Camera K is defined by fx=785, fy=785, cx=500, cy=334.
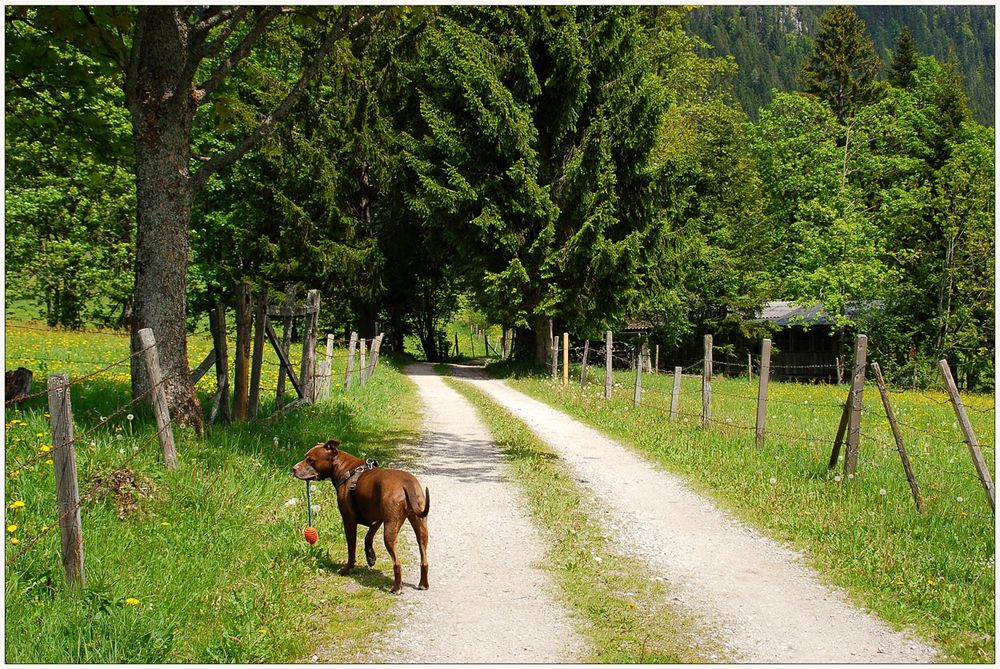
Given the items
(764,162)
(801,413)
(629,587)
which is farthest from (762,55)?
(629,587)

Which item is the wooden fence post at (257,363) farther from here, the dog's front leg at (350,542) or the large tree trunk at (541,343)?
the large tree trunk at (541,343)

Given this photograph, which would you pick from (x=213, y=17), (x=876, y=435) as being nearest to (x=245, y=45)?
(x=213, y=17)

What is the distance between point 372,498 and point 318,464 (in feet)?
2.15

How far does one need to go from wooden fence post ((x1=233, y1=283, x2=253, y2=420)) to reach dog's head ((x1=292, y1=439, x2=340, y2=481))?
15.8ft

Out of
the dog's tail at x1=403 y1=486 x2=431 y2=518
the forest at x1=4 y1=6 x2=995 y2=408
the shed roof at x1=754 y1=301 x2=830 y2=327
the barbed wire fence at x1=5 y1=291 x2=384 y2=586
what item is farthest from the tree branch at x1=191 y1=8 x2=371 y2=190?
the shed roof at x1=754 y1=301 x2=830 y2=327

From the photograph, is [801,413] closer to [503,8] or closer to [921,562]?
[921,562]

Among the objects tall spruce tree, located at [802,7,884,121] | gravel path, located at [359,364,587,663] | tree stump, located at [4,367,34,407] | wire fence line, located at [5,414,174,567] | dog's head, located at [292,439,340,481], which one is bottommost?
gravel path, located at [359,364,587,663]

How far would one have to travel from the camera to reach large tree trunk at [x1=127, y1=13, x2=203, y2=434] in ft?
30.7

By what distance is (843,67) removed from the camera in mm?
49844

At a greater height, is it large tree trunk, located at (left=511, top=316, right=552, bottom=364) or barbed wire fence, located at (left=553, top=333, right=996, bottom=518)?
large tree trunk, located at (left=511, top=316, right=552, bottom=364)

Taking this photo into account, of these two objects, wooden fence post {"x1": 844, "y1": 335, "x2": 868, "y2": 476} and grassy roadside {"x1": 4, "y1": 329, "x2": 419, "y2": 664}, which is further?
wooden fence post {"x1": 844, "y1": 335, "x2": 868, "y2": 476}

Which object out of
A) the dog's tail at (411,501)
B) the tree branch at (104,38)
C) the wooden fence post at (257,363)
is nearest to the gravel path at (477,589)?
the dog's tail at (411,501)

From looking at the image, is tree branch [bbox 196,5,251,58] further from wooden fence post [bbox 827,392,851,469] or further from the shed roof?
the shed roof

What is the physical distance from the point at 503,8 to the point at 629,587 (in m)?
26.5
